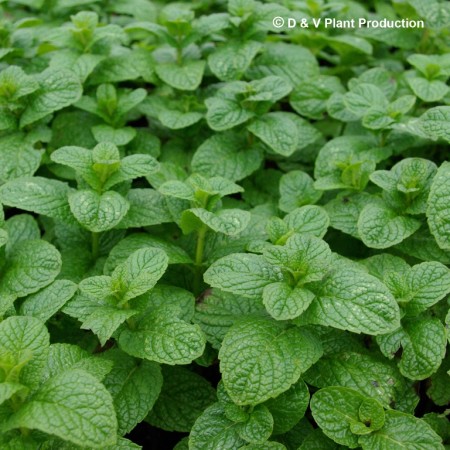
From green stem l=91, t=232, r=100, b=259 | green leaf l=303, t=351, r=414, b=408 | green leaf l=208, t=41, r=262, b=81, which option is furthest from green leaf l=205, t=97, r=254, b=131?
green leaf l=303, t=351, r=414, b=408

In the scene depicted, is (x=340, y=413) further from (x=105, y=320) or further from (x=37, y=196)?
(x=37, y=196)

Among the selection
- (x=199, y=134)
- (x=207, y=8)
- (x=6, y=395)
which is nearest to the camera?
(x=6, y=395)

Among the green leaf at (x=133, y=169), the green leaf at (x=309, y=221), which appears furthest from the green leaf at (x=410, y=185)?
the green leaf at (x=133, y=169)

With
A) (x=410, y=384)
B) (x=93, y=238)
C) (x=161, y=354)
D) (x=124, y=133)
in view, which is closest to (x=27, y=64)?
(x=124, y=133)

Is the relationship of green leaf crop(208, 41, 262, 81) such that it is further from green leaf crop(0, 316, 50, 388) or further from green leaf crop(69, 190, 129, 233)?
green leaf crop(0, 316, 50, 388)

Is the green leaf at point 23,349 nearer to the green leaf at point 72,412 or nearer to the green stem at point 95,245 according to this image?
the green leaf at point 72,412

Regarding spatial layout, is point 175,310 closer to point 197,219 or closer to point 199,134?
point 197,219
